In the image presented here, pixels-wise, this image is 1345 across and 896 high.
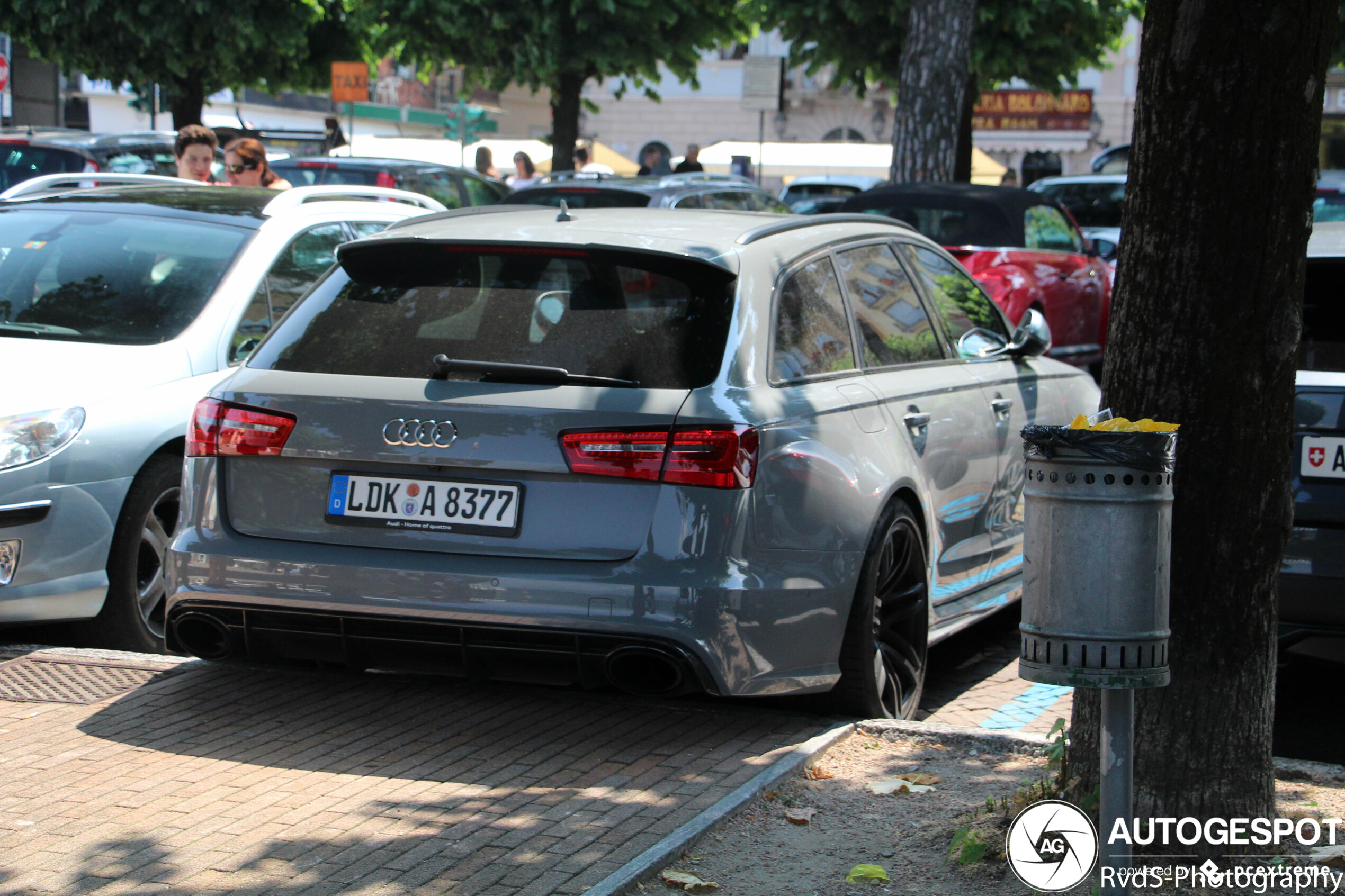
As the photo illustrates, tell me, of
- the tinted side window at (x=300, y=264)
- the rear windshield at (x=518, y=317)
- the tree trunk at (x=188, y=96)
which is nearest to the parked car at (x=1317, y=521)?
the rear windshield at (x=518, y=317)

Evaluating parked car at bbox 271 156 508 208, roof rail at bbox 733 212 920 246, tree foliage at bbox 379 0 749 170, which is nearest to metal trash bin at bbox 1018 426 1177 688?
roof rail at bbox 733 212 920 246

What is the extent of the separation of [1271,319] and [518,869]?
2.00 meters

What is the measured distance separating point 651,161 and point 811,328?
1760 centimetres

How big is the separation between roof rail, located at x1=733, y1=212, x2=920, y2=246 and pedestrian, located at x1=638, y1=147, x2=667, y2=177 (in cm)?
1565

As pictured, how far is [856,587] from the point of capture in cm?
479

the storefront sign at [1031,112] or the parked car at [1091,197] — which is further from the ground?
the storefront sign at [1031,112]

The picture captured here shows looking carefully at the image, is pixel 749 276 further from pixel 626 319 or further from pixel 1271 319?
pixel 1271 319

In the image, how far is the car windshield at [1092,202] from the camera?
18.7m

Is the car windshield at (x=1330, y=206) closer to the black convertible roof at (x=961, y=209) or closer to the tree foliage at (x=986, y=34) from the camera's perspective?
→ the black convertible roof at (x=961, y=209)

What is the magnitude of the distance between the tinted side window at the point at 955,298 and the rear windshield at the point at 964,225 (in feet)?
19.9

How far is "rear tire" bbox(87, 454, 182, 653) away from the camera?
5.54m

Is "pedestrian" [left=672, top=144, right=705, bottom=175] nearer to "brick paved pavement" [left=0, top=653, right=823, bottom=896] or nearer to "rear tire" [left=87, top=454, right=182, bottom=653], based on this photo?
"rear tire" [left=87, top=454, right=182, bottom=653]

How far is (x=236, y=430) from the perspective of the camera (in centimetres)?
468

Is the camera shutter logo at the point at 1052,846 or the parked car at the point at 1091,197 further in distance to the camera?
the parked car at the point at 1091,197
